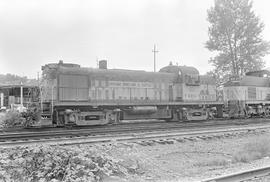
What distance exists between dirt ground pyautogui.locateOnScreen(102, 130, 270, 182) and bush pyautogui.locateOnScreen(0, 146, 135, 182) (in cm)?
75

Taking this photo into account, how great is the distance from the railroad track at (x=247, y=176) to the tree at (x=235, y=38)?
90.9ft

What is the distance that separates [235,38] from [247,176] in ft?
96.5

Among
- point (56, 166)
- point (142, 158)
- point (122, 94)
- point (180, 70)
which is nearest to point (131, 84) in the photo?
point (122, 94)

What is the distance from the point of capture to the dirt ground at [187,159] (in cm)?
643

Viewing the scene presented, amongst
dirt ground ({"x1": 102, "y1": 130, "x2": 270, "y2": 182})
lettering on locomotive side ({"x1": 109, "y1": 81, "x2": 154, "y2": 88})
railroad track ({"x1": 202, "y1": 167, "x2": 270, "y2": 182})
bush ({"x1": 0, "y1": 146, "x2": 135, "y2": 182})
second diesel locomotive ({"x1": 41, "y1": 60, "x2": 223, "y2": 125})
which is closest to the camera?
railroad track ({"x1": 202, "y1": 167, "x2": 270, "y2": 182})

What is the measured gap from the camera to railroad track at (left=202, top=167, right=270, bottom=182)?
17.5ft

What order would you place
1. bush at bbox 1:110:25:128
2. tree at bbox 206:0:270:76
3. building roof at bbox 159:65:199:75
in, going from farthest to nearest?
tree at bbox 206:0:270:76 < building roof at bbox 159:65:199:75 < bush at bbox 1:110:25:128

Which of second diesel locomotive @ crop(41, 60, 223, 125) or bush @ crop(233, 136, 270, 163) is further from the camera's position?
second diesel locomotive @ crop(41, 60, 223, 125)

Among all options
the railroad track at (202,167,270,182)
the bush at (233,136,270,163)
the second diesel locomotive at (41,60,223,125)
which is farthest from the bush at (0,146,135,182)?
the second diesel locomotive at (41,60,223,125)

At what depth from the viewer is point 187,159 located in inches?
324

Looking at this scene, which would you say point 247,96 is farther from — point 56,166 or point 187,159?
point 56,166

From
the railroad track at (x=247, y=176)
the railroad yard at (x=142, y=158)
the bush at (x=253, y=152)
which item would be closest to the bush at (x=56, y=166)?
the railroad yard at (x=142, y=158)

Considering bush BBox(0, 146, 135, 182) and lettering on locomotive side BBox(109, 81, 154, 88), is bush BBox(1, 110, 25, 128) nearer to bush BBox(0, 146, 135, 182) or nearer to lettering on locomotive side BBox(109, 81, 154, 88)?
lettering on locomotive side BBox(109, 81, 154, 88)

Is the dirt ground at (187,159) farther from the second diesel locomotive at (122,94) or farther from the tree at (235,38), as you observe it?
the tree at (235,38)
